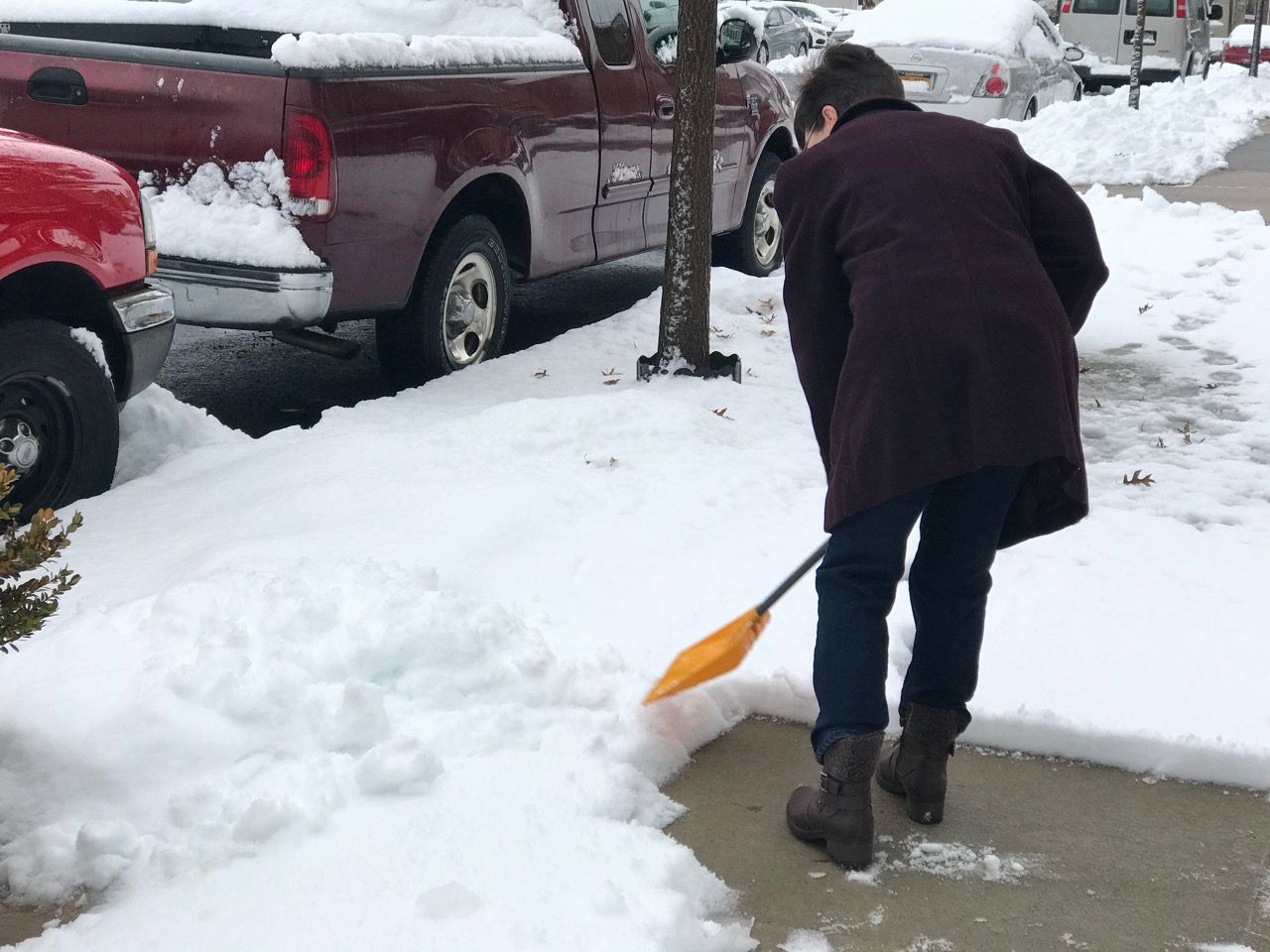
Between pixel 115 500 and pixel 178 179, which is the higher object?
pixel 178 179

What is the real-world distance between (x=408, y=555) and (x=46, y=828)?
1.36m

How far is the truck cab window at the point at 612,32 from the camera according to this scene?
6.84m

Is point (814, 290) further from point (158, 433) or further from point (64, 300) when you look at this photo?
point (158, 433)

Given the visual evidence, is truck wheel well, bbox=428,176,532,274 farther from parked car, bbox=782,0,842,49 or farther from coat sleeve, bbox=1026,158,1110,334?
parked car, bbox=782,0,842,49

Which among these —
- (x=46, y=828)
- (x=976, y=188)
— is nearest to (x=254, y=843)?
(x=46, y=828)

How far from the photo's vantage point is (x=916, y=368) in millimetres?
2621

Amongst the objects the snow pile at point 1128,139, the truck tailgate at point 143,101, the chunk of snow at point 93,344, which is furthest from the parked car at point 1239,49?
the chunk of snow at point 93,344

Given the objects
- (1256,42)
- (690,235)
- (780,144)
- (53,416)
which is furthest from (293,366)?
(1256,42)

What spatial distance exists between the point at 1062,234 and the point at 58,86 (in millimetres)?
3845

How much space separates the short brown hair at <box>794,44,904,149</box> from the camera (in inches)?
113

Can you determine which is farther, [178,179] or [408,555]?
[178,179]

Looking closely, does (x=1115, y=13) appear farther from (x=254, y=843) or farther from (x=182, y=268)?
(x=254, y=843)

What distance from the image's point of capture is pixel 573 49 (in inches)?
259

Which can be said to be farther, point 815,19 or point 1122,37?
point 815,19
